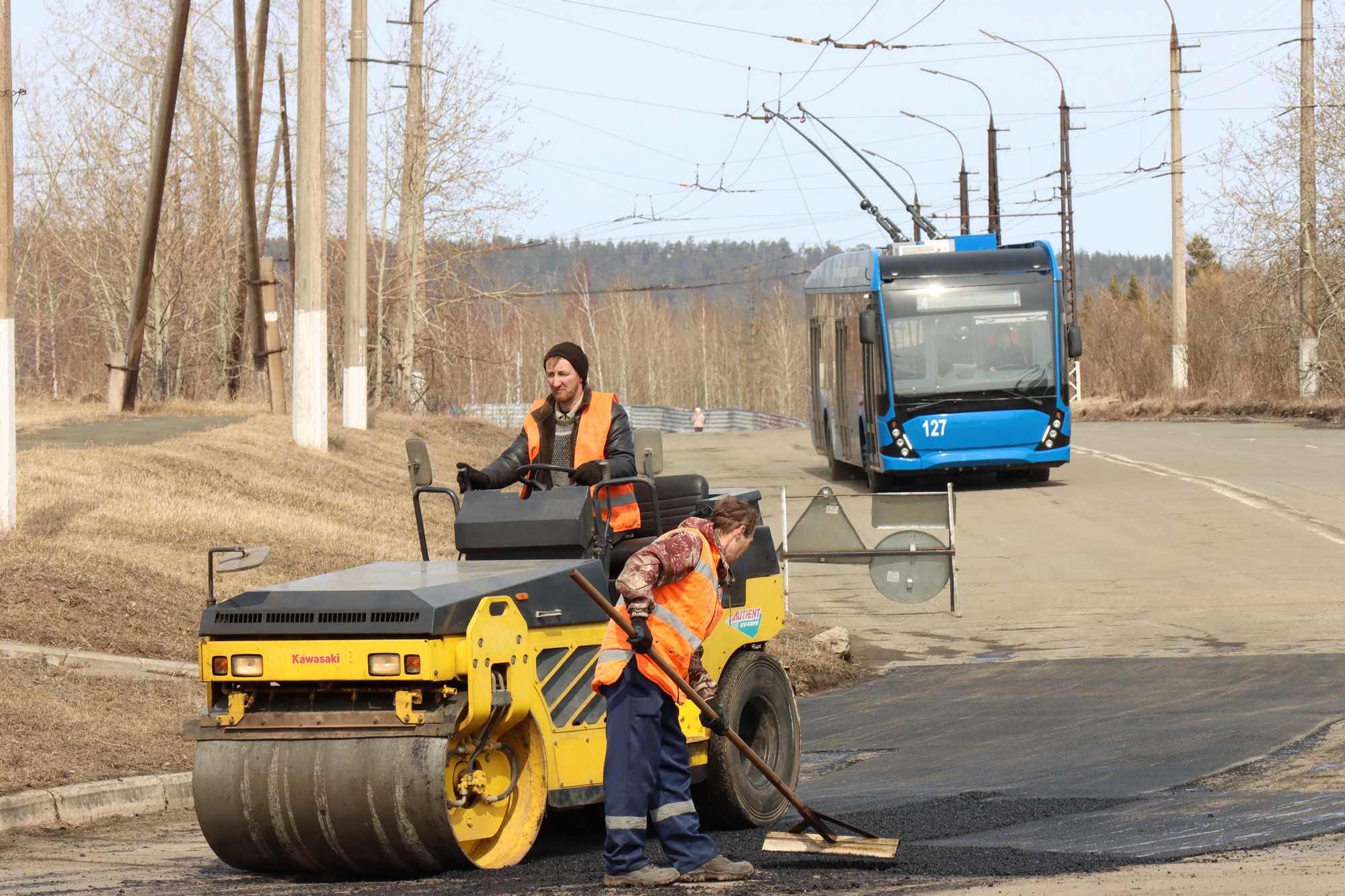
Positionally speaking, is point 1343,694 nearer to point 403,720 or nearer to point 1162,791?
point 1162,791

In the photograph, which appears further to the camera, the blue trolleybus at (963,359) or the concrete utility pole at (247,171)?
the concrete utility pole at (247,171)

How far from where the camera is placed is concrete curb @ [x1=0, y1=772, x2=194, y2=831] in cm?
757

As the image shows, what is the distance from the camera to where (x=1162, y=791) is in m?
7.78

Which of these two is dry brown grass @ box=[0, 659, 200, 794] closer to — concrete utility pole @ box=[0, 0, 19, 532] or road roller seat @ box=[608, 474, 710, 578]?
road roller seat @ box=[608, 474, 710, 578]

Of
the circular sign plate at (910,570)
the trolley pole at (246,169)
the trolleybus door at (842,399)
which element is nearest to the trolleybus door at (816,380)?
the trolleybus door at (842,399)

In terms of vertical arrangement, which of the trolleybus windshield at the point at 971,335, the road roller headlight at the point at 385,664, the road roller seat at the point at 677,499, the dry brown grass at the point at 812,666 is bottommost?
the dry brown grass at the point at 812,666

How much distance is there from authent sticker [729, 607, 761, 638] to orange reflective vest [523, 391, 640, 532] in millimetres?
619

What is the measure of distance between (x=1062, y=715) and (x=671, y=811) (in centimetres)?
499

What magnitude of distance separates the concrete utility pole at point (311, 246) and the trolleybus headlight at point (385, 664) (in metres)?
18.1

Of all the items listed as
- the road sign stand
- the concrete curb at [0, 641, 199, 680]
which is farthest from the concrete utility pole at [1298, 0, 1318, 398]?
the concrete curb at [0, 641, 199, 680]

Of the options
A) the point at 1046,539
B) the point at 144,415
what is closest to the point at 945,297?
the point at 1046,539

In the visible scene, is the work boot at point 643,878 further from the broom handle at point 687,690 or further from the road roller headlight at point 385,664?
the road roller headlight at point 385,664

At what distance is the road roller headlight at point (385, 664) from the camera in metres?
5.71

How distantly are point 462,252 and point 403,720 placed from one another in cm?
3773
